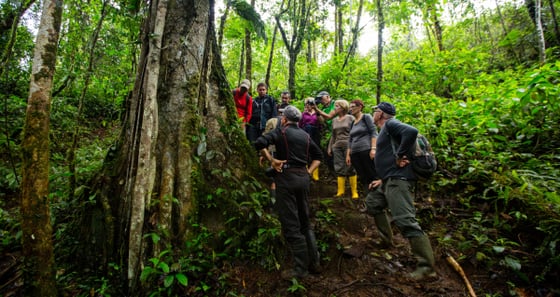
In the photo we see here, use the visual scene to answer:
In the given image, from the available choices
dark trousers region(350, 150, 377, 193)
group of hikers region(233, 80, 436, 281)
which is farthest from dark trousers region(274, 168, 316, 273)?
A: dark trousers region(350, 150, 377, 193)

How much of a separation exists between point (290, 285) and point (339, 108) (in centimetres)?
358

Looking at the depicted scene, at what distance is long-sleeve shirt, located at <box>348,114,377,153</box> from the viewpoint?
Result: 5.09 meters

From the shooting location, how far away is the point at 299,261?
3.62 meters

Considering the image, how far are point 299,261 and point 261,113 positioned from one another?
14.2ft

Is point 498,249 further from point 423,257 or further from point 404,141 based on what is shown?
point 404,141

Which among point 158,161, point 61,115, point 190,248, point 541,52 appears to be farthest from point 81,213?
point 541,52

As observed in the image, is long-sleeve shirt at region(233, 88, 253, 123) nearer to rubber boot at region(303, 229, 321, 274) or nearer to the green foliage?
the green foliage

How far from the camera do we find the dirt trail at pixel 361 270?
3.45 metres

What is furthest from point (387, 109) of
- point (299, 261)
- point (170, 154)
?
point (170, 154)

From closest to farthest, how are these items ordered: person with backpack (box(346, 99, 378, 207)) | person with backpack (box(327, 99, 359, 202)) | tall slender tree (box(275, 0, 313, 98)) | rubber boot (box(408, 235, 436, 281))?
rubber boot (box(408, 235, 436, 281)) → person with backpack (box(346, 99, 378, 207)) → person with backpack (box(327, 99, 359, 202)) → tall slender tree (box(275, 0, 313, 98))

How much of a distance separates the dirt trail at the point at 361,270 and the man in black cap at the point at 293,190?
260 millimetres

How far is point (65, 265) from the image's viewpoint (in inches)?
143

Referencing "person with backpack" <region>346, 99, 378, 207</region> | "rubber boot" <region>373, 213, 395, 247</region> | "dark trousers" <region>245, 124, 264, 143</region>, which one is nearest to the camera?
"rubber boot" <region>373, 213, 395, 247</region>

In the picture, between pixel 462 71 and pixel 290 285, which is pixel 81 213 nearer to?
pixel 290 285
